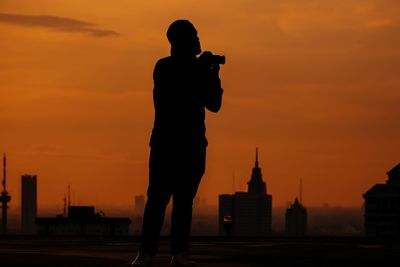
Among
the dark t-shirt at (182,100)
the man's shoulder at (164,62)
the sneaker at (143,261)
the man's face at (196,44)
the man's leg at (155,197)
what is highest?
the man's face at (196,44)

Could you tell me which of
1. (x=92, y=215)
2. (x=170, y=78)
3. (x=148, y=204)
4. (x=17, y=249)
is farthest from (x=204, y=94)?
(x=92, y=215)

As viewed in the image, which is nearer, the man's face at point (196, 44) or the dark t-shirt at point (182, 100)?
the dark t-shirt at point (182, 100)

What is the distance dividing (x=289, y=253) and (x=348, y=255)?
3.32ft

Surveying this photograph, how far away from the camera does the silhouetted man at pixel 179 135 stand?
13789 millimetres

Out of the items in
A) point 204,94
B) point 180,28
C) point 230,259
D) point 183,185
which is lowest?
point 230,259

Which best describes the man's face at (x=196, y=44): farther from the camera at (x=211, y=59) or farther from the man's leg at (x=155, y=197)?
the man's leg at (x=155, y=197)

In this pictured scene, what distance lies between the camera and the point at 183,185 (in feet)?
45.5

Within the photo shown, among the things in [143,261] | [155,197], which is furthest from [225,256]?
[143,261]

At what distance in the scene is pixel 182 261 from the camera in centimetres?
1348

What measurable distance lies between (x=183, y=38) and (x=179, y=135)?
50.2 inches

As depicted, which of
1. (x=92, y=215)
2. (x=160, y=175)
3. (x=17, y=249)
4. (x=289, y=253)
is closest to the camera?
(x=160, y=175)

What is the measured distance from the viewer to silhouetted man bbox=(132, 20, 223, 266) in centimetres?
1379

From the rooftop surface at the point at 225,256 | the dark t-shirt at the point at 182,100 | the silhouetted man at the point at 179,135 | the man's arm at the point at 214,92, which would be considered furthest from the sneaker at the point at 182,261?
the man's arm at the point at 214,92

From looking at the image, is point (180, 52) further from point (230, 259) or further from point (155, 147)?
point (230, 259)
